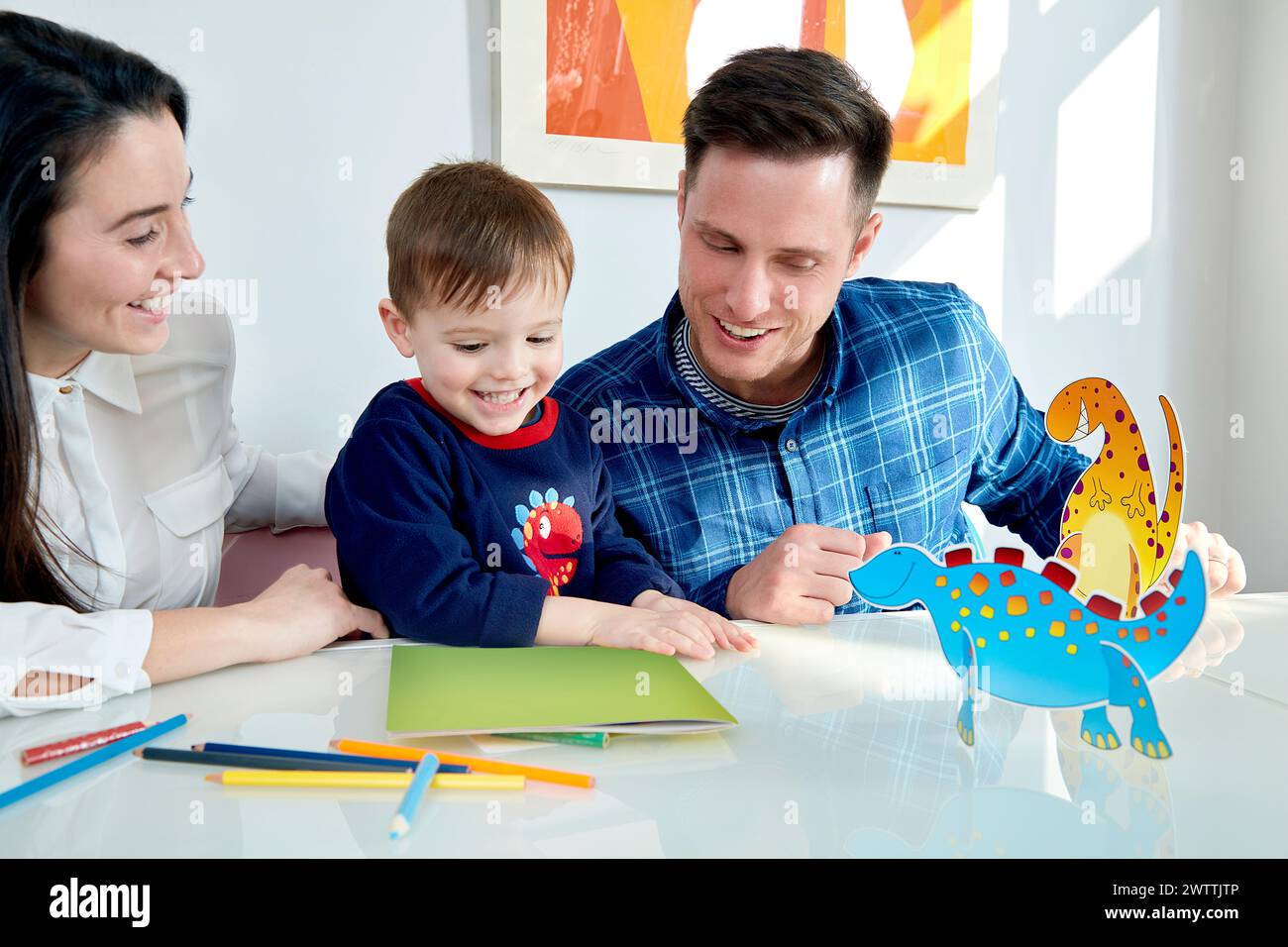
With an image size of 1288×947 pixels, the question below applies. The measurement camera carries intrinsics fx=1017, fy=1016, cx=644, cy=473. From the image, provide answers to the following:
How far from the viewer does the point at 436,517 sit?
3.47 ft

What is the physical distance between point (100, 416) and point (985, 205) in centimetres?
196

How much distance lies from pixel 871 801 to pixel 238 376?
A: 1.63m

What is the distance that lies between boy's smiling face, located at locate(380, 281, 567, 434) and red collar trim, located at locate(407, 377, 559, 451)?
12 millimetres

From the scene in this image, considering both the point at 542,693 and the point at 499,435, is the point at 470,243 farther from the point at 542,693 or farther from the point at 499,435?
the point at 542,693

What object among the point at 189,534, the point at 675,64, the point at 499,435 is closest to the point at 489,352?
the point at 499,435

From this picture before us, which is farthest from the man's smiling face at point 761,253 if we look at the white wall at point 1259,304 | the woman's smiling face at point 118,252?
the white wall at point 1259,304

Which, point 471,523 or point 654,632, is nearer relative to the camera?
point 654,632

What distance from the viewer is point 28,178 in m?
0.96

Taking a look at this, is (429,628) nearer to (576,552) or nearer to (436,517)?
(436,517)

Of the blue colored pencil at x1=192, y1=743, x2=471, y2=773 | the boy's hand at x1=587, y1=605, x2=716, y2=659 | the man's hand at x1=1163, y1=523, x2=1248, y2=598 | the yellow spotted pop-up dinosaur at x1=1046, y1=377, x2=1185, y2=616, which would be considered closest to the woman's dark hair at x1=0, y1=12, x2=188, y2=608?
the blue colored pencil at x1=192, y1=743, x2=471, y2=773

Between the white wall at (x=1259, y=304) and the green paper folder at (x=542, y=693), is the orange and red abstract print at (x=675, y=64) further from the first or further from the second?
the green paper folder at (x=542, y=693)

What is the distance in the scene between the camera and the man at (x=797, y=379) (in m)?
1.26

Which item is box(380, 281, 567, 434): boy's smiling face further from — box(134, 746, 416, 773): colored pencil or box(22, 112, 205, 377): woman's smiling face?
box(134, 746, 416, 773): colored pencil
